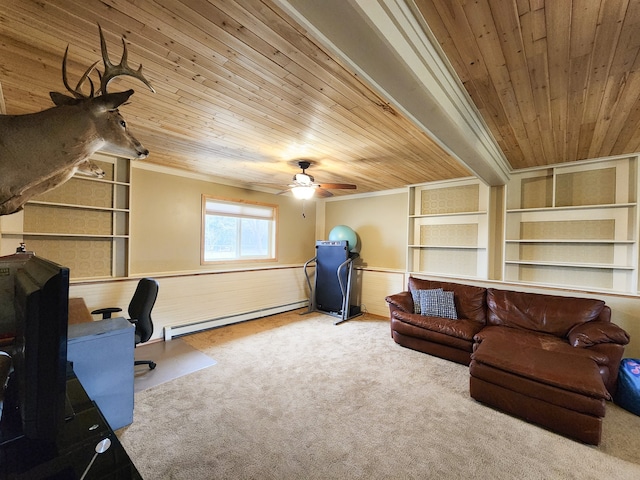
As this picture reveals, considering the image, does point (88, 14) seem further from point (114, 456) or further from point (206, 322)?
point (206, 322)

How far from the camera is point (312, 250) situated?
20.5 feet

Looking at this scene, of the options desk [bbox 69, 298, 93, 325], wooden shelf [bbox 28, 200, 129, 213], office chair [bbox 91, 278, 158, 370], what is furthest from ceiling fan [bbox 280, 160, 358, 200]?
desk [bbox 69, 298, 93, 325]

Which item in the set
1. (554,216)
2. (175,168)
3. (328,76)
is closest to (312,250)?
(175,168)

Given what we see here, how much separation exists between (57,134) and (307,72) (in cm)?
139

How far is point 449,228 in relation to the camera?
4.56m

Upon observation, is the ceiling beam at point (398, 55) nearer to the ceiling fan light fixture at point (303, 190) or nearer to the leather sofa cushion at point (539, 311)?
the ceiling fan light fixture at point (303, 190)

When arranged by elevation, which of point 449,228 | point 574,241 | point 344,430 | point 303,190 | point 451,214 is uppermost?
point 303,190

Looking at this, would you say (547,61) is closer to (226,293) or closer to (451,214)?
(451,214)

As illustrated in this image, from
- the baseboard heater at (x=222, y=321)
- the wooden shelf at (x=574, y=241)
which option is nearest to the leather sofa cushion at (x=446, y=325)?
the wooden shelf at (x=574, y=241)

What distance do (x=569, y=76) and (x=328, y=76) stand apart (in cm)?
151

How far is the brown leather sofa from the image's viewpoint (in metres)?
2.01

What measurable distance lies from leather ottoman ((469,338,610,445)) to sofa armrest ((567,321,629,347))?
1.29 feet

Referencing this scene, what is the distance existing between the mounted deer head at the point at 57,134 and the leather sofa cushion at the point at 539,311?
13.8ft

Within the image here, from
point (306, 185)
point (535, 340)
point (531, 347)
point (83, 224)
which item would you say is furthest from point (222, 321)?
point (535, 340)
